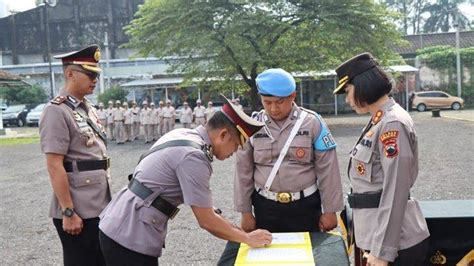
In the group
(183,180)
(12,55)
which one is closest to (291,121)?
(183,180)

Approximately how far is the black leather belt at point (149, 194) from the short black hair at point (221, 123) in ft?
1.32

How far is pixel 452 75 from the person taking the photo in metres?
30.2

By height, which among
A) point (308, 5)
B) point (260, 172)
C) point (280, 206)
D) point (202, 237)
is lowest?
point (202, 237)

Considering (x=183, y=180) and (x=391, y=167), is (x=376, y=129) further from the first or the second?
(x=183, y=180)

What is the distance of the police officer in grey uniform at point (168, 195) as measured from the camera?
7.05 ft

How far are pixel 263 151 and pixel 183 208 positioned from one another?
13.1 feet

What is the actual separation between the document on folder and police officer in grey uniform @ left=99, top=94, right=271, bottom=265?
0.05 m

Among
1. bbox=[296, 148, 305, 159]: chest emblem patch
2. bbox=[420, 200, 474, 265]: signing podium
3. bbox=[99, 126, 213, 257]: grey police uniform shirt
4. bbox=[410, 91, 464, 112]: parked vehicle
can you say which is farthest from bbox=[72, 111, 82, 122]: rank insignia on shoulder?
bbox=[410, 91, 464, 112]: parked vehicle

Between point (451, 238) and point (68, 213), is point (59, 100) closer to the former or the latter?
point (68, 213)

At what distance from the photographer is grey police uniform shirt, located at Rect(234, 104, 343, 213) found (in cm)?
289

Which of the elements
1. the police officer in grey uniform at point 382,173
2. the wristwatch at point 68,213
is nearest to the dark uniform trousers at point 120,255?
the wristwatch at point 68,213

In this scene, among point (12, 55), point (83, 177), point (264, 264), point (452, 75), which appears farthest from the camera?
point (12, 55)

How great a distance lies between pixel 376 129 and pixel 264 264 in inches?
31.3

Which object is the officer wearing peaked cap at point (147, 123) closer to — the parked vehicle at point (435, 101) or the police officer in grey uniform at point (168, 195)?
the parked vehicle at point (435, 101)
